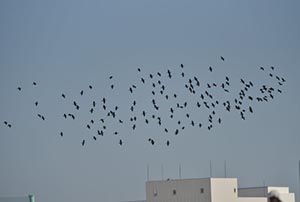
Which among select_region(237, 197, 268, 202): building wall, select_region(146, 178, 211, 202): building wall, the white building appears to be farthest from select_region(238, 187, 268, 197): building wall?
select_region(146, 178, 211, 202): building wall

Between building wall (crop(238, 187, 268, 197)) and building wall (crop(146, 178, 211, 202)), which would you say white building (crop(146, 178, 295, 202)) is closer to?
building wall (crop(146, 178, 211, 202))

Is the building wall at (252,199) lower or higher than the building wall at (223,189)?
lower

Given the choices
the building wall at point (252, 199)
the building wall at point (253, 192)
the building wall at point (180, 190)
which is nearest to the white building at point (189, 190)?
the building wall at point (180, 190)

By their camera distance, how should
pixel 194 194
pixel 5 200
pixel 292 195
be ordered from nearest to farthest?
pixel 5 200 → pixel 194 194 → pixel 292 195

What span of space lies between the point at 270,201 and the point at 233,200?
65.1 metres

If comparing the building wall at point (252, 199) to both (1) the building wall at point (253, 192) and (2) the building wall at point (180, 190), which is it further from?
(1) the building wall at point (253, 192)

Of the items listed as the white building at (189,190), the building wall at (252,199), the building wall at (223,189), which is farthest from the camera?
the building wall at (252,199)

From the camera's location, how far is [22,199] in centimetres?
3816

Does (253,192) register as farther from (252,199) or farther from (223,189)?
(223,189)

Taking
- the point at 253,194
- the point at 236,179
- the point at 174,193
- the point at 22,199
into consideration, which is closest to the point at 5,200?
the point at 22,199

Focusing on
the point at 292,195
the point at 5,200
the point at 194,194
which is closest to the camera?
the point at 5,200

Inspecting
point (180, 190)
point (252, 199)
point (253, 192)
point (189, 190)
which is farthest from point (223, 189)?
point (253, 192)

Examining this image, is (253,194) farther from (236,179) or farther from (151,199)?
(151,199)

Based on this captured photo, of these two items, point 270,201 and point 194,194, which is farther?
point 194,194
